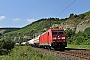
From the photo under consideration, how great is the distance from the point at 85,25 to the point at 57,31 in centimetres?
5144

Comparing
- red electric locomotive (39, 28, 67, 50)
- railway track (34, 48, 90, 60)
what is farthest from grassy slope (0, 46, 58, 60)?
red electric locomotive (39, 28, 67, 50)

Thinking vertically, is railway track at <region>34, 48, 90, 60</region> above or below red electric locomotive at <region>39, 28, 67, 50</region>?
below

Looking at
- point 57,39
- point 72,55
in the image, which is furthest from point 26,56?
point 57,39

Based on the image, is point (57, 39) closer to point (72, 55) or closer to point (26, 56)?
point (72, 55)

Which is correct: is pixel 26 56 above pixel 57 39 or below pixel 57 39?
below

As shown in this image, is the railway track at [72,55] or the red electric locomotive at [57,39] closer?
the railway track at [72,55]

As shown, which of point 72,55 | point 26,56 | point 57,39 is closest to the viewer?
point 72,55

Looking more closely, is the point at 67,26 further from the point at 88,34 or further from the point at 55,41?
the point at 55,41

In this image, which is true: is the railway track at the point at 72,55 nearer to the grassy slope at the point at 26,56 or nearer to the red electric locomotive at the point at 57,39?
the grassy slope at the point at 26,56

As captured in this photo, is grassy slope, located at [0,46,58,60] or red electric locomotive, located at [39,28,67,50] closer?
grassy slope, located at [0,46,58,60]

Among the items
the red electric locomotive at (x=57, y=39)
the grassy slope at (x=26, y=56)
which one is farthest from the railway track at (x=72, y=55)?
the red electric locomotive at (x=57, y=39)

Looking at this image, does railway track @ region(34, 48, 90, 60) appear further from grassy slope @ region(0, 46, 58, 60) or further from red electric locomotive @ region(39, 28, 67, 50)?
red electric locomotive @ region(39, 28, 67, 50)

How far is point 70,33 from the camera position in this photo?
88.9 meters

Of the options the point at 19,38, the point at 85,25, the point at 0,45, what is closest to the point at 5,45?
the point at 0,45
